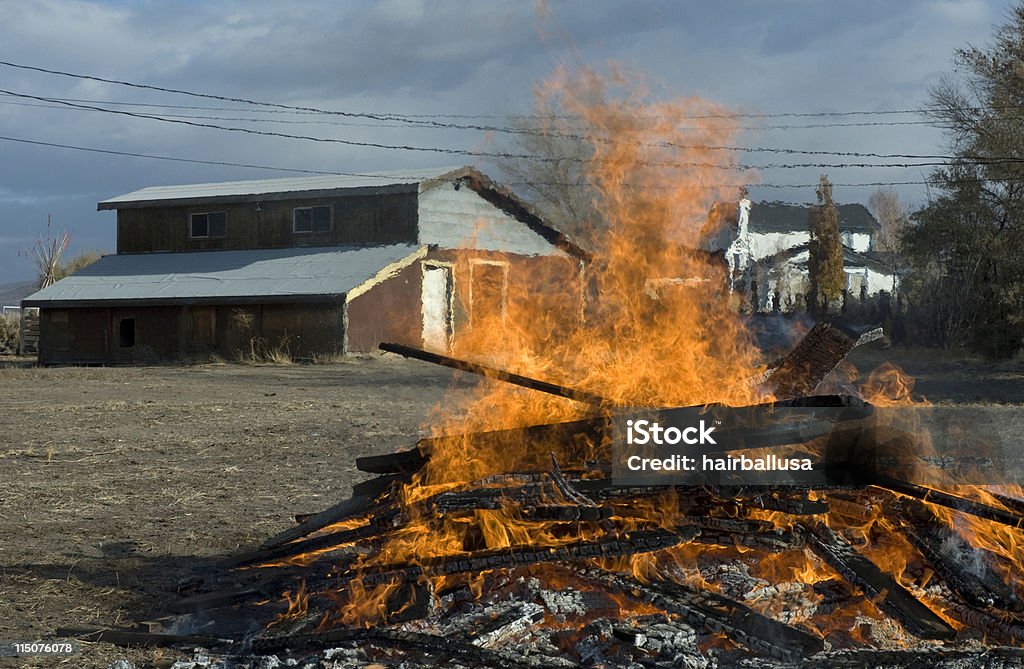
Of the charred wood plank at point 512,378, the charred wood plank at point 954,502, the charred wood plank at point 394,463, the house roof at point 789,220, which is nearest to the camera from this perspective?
the charred wood plank at point 954,502

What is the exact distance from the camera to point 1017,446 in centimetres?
1252

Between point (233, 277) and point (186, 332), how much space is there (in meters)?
2.43

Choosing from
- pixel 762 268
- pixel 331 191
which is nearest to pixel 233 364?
pixel 331 191

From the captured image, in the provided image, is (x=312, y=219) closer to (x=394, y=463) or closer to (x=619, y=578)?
(x=394, y=463)

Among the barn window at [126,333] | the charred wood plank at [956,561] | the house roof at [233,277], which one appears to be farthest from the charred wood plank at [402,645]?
the barn window at [126,333]

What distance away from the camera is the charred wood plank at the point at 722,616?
15.8 ft

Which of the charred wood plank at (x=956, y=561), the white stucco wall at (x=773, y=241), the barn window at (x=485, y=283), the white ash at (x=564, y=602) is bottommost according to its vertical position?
the white ash at (x=564, y=602)

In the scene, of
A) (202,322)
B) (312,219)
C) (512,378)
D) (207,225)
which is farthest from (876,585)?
(207,225)

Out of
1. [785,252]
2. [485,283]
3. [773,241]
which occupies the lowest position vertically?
[485,283]

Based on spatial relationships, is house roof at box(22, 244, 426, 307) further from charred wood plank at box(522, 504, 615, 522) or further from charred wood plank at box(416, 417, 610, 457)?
charred wood plank at box(522, 504, 615, 522)

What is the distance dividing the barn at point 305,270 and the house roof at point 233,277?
76 millimetres

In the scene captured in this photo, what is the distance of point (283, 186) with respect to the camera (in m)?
37.2

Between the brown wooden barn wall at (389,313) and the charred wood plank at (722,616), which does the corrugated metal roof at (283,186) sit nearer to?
the brown wooden barn wall at (389,313)

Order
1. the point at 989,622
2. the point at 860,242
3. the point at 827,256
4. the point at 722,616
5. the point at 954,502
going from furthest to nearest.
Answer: the point at 860,242
the point at 827,256
the point at 954,502
the point at 989,622
the point at 722,616
